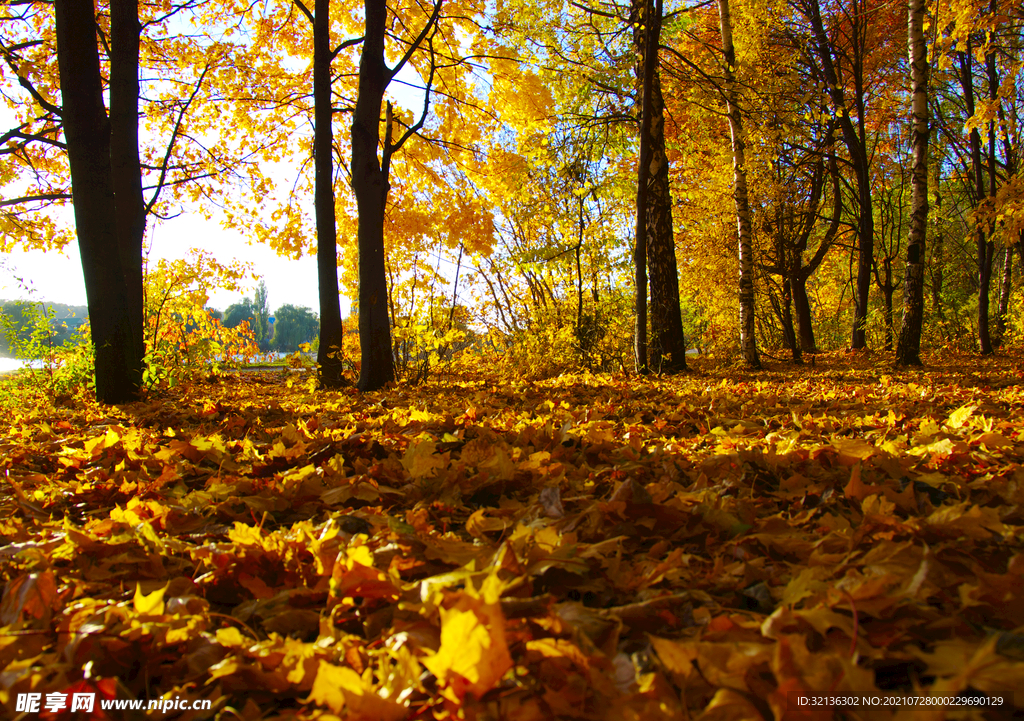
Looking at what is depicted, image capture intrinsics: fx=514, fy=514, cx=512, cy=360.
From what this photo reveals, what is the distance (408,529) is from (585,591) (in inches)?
17.9

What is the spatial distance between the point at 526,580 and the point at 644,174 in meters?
6.30

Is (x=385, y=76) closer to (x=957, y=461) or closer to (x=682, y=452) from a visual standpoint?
(x=682, y=452)

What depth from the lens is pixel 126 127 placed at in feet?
19.7

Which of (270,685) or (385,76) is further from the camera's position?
(385,76)

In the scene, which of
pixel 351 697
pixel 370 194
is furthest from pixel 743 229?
pixel 351 697

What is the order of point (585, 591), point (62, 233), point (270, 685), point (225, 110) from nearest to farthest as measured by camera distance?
point (270, 685), point (585, 591), point (225, 110), point (62, 233)

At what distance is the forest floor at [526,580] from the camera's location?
0.71m

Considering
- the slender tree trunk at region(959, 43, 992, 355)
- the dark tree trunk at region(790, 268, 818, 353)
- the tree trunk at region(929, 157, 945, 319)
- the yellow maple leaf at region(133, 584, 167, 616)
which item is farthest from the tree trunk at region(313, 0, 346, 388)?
the tree trunk at region(929, 157, 945, 319)

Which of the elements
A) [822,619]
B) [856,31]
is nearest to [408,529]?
[822,619]

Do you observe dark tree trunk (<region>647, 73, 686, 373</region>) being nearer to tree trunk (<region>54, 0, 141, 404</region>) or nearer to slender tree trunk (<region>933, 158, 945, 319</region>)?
tree trunk (<region>54, 0, 141, 404</region>)

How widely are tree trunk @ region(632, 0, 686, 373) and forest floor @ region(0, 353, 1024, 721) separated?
4.74 meters

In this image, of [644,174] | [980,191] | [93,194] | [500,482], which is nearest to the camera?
[500,482]

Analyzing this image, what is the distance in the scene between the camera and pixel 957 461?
1776 millimetres

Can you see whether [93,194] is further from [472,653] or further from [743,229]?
[743,229]
